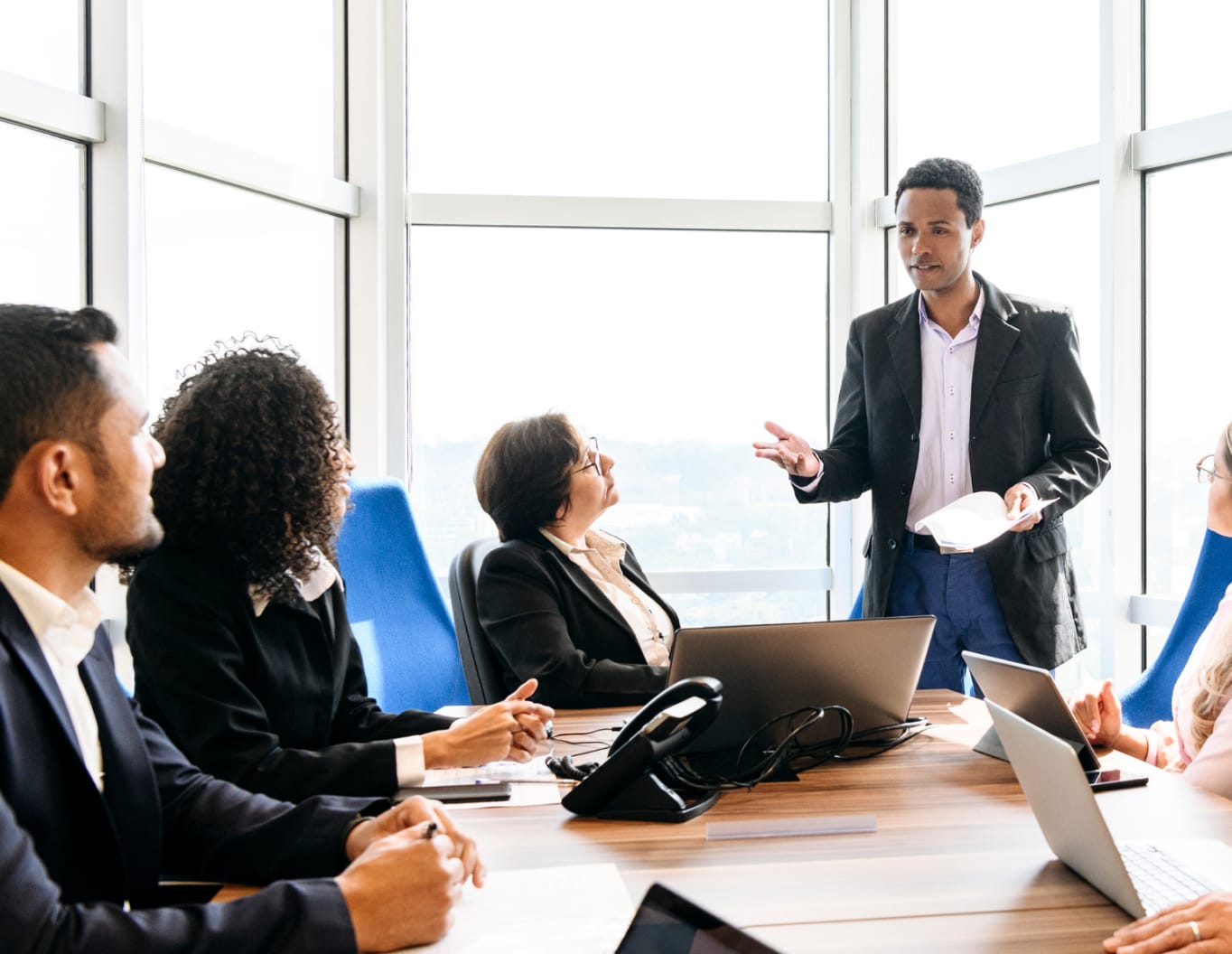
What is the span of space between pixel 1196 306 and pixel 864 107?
55.8 inches

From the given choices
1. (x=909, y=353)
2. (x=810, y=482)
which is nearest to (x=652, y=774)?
(x=810, y=482)

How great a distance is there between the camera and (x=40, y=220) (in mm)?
2506

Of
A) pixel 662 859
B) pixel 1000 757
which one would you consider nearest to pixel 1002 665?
pixel 1000 757

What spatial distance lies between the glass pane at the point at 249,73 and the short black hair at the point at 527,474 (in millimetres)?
1296

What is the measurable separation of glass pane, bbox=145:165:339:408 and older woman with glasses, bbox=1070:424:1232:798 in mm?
2063

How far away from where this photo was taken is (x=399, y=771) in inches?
62.8

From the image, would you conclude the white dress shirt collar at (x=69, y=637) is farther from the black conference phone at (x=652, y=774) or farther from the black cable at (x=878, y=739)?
the black cable at (x=878, y=739)

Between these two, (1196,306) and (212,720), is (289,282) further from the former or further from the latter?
(1196,306)

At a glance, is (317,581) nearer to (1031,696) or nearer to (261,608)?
(261,608)

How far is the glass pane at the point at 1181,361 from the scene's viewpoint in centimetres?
318

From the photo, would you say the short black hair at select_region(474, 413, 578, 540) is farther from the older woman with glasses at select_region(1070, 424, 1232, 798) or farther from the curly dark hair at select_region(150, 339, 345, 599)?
the older woman with glasses at select_region(1070, 424, 1232, 798)

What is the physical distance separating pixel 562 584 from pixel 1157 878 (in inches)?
59.3

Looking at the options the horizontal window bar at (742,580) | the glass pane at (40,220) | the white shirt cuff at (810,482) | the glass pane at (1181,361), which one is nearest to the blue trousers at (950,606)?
the white shirt cuff at (810,482)

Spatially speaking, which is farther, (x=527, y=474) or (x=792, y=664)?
(x=527, y=474)
